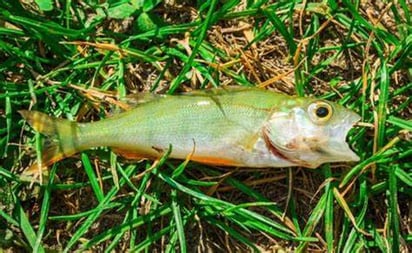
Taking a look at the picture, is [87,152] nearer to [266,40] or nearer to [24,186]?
[24,186]

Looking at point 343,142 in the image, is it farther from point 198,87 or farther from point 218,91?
point 198,87

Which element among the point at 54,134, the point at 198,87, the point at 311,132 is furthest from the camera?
the point at 198,87

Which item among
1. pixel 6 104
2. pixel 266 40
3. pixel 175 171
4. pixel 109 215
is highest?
pixel 266 40

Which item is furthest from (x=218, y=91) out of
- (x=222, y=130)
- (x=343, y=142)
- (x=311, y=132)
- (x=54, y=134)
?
(x=54, y=134)

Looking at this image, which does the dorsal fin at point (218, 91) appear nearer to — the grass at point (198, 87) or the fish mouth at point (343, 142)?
the grass at point (198, 87)

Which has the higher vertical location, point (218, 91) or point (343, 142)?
point (218, 91)

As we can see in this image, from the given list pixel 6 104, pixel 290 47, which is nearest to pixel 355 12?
pixel 290 47
